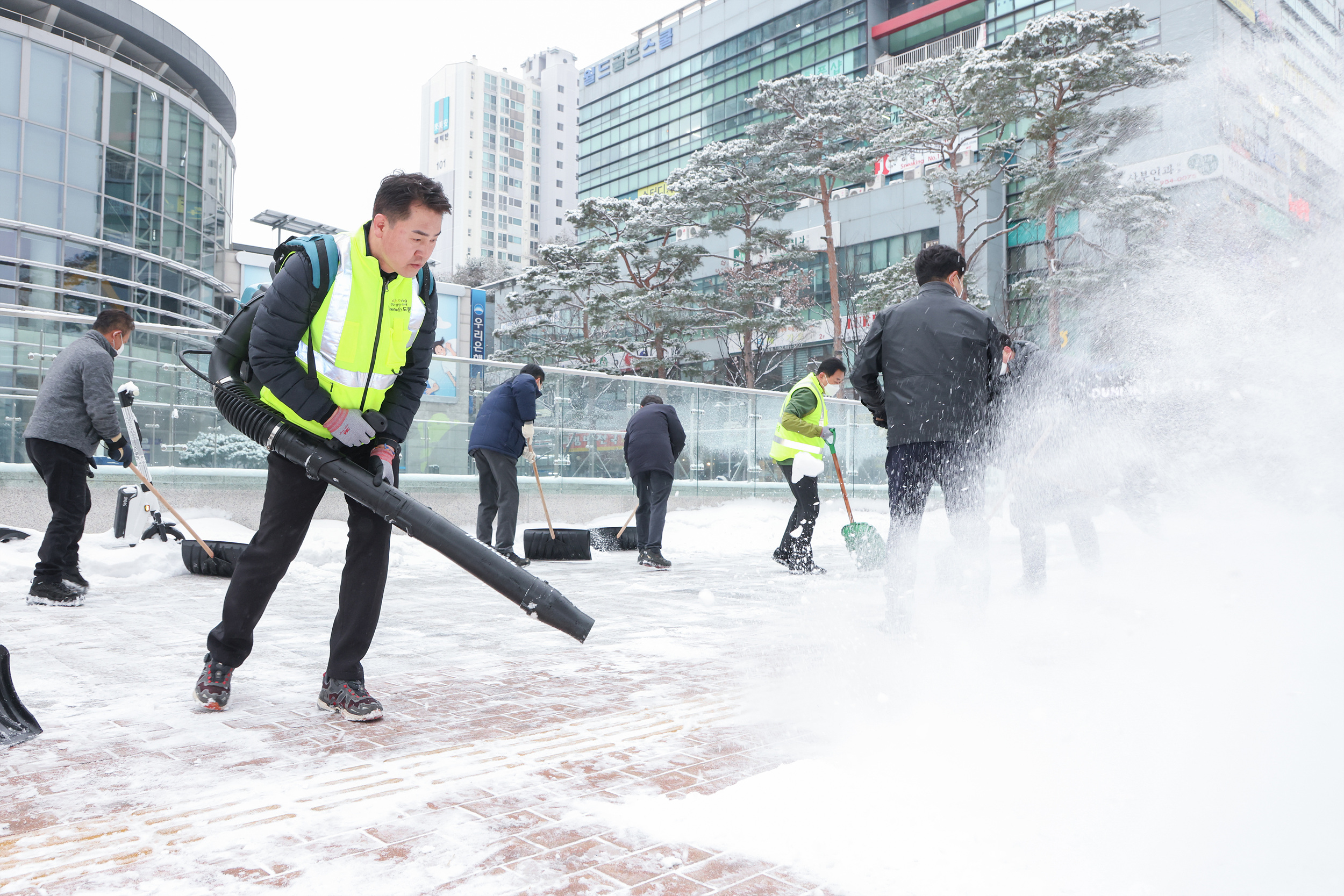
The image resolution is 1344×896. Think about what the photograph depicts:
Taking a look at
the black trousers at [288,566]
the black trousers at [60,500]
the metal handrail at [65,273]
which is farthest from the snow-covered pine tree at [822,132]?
the black trousers at [288,566]

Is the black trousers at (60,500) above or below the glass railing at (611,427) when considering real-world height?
below

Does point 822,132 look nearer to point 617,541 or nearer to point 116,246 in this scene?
point 116,246

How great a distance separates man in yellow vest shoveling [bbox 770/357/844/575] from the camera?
26.4ft

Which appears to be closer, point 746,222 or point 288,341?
point 288,341

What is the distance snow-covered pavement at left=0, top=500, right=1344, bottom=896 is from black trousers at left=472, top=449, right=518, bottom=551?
2983 millimetres

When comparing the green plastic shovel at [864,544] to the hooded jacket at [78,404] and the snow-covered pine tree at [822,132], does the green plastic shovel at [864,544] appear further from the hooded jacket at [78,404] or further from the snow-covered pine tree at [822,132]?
the snow-covered pine tree at [822,132]

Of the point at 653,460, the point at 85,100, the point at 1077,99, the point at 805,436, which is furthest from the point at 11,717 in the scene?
the point at 85,100

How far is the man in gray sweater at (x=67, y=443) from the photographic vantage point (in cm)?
550

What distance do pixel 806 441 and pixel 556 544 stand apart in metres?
2.79

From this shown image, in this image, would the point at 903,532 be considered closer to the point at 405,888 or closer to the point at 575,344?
the point at 405,888

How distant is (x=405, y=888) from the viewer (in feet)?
6.10

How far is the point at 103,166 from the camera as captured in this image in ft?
84.1

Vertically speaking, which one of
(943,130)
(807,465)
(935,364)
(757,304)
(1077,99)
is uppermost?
(943,130)

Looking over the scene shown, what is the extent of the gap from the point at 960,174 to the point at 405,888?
87.0 feet
